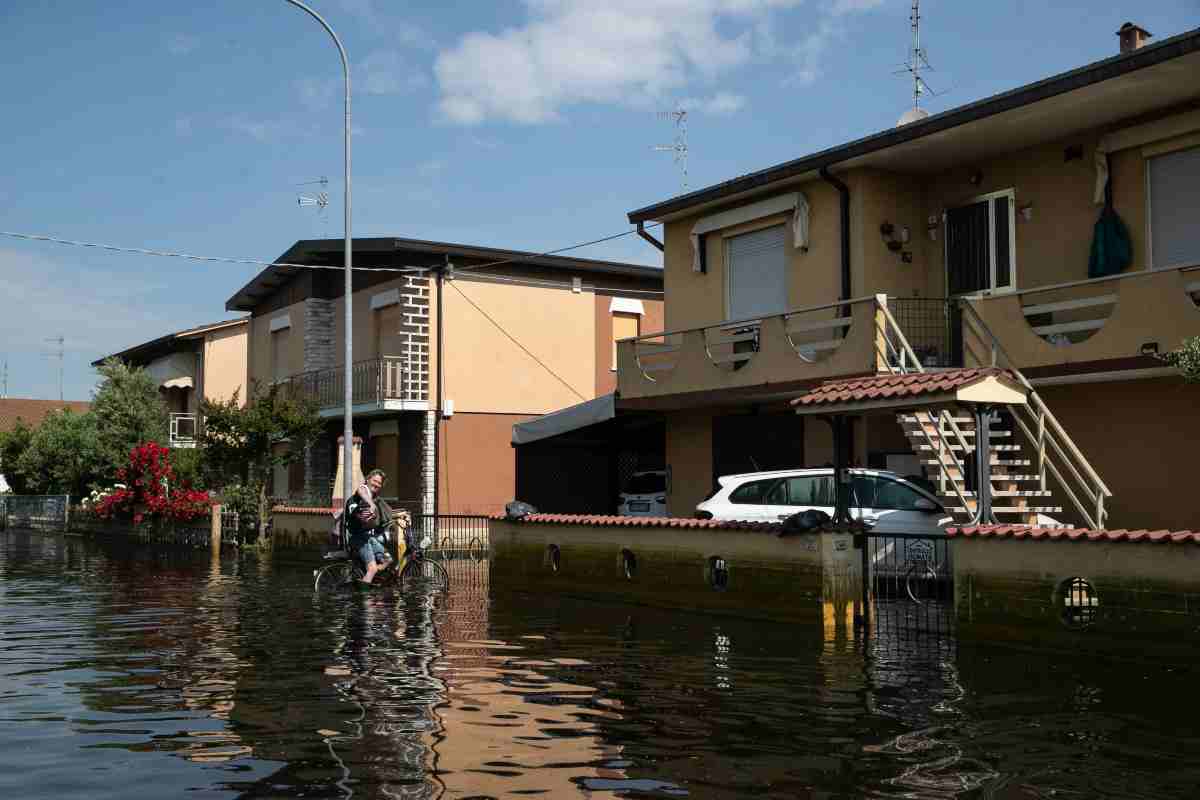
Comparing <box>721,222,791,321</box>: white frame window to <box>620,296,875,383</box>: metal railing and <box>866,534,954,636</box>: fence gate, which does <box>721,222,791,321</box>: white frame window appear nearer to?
<box>620,296,875,383</box>: metal railing

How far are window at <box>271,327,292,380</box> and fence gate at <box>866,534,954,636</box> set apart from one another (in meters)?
26.0

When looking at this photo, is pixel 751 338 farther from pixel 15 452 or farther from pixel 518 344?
pixel 15 452

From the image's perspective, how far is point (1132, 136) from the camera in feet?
52.9

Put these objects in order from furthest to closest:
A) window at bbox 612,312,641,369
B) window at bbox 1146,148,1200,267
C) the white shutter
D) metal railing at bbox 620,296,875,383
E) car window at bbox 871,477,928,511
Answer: window at bbox 612,312,641,369
the white shutter
metal railing at bbox 620,296,875,383
car window at bbox 871,477,928,511
window at bbox 1146,148,1200,267

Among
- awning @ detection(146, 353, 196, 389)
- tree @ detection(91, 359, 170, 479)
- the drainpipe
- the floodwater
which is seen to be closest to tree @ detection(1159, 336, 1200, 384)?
the floodwater

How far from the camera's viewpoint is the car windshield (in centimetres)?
2452

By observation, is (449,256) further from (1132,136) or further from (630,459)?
(1132,136)

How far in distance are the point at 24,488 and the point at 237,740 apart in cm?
4637

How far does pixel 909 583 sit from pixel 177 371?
3764cm

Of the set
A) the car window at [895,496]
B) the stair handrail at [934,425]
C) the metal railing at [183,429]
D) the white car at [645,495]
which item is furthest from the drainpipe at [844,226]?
the metal railing at [183,429]

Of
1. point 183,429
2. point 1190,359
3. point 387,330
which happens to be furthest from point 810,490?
point 183,429

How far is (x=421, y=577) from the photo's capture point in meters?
19.4

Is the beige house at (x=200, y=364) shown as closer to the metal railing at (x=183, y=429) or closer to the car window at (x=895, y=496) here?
the metal railing at (x=183, y=429)

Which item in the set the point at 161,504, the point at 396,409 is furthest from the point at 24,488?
the point at 396,409
